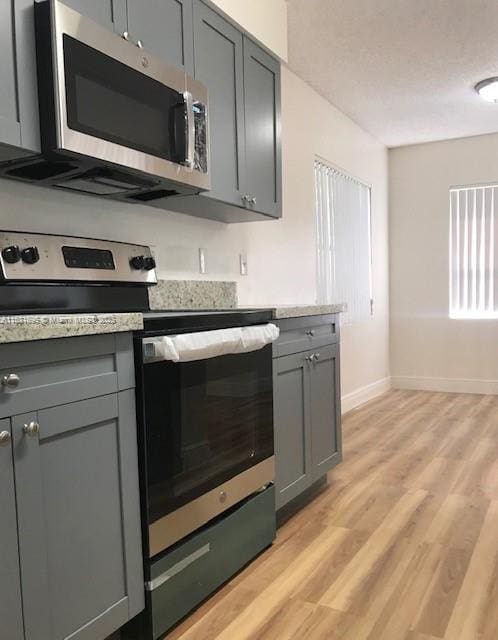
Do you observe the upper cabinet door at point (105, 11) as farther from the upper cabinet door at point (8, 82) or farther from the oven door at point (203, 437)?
the oven door at point (203, 437)

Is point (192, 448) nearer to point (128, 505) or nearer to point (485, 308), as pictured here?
point (128, 505)

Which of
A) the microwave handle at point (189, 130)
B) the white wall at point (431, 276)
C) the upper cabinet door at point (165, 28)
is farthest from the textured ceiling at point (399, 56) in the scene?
the microwave handle at point (189, 130)

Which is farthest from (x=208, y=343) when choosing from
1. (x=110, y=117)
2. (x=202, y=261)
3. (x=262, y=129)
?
(x=262, y=129)

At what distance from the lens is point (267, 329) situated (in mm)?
2080

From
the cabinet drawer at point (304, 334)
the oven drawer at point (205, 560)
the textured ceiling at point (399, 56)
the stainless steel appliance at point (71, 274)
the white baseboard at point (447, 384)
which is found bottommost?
Result: the white baseboard at point (447, 384)

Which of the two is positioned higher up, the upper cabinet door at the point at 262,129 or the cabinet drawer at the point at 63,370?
the upper cabinet door at the point at 262,129

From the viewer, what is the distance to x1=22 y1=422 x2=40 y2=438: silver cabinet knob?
1212 millimetres

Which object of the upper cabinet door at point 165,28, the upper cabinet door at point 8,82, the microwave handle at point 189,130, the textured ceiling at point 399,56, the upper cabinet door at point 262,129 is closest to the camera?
the upper cabinet door at point 8,82

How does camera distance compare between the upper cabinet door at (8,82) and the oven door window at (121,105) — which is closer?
the upper cabinet door at (8,82)

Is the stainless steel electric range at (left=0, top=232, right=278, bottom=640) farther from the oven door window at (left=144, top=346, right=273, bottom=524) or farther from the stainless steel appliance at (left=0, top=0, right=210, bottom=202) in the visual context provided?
the stainless steel appliance at (left=0, top=0, right=210, bottom=202)

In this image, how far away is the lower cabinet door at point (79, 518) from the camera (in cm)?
123

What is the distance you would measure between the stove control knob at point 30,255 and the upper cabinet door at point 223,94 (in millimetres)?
797

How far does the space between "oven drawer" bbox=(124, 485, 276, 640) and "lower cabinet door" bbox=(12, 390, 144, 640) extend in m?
0.10

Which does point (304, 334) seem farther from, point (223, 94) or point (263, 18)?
point (263, 18)
